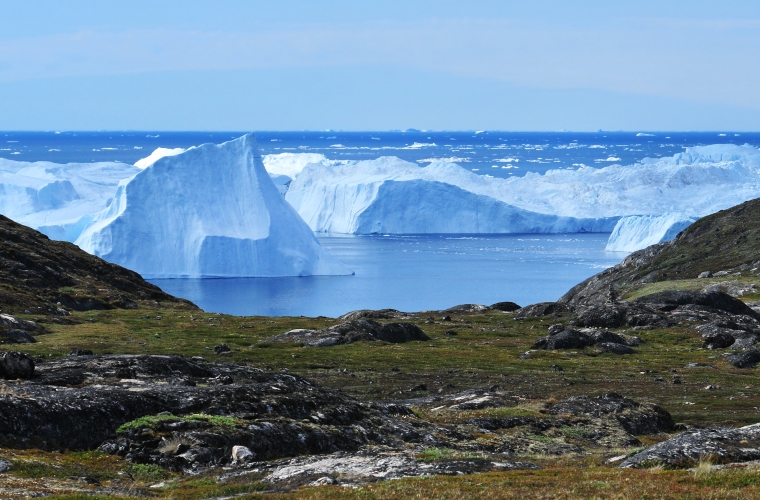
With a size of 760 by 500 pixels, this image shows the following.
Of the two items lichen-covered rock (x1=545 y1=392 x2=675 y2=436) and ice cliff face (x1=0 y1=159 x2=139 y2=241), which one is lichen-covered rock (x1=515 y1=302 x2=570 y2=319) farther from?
ice cliff face (x1=0 y1=159 x2=139 y2=241)

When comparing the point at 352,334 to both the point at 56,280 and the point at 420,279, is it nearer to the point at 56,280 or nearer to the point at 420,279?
the point at 56,280

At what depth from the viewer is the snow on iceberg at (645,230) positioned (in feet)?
354

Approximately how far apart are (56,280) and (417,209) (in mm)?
89068

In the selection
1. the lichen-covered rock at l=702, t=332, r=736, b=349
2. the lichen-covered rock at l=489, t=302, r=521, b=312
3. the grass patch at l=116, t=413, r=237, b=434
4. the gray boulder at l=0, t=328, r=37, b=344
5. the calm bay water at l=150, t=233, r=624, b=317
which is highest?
the grass patch at l=116, t=413, r=237, b=434

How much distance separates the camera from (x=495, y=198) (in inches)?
5408

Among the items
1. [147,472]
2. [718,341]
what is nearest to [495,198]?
[718,341]

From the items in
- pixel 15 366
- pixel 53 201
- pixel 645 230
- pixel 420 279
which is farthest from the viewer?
pixel 53 201

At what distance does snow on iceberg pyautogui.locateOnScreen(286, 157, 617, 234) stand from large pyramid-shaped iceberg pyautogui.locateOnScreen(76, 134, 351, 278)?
3853 centimetres

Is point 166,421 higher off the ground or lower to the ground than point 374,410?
higher

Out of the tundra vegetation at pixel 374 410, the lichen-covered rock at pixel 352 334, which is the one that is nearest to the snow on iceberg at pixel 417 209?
the tundra vegetation at pixel 374 410

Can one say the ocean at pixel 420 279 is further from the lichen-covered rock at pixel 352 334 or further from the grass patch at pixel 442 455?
the grass patch at pixel 442 455

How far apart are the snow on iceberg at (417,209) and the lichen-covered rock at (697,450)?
117073 mm

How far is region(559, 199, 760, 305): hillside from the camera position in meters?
68.6

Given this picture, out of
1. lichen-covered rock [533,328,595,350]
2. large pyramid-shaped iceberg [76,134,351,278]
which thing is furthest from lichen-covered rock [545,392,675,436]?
large pyramid-shaped iceberg [76,134,351,278]
